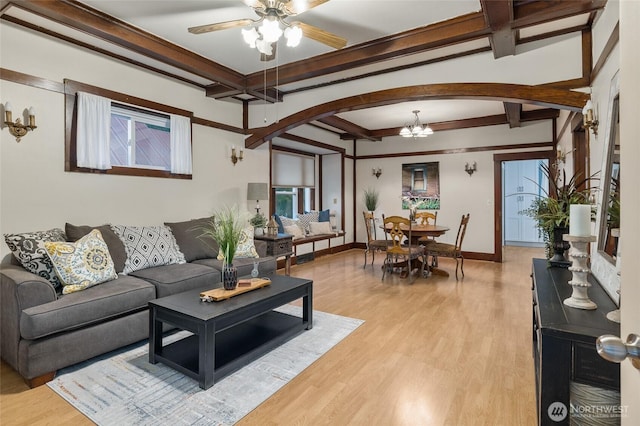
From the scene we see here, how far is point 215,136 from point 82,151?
1.86m

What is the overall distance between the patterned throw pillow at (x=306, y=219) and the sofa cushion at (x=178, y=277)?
3534mm

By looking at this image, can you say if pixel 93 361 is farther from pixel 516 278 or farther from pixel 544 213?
pixel 516 278

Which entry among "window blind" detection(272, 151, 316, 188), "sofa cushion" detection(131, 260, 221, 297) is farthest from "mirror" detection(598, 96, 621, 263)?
"window blind" detection(272, 151, 316, 188)

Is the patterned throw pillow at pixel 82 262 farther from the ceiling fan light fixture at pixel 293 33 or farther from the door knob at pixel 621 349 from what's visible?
the door knob at pixel 621 349

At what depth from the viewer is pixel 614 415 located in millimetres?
1311

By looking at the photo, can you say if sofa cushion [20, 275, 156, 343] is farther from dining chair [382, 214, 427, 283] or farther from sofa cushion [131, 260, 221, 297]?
dining chair [382, 214, 427, 283]

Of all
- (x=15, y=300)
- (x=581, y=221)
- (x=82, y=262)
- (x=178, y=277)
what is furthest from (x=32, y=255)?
(x=581, y=221)

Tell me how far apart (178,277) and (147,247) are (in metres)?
0.65

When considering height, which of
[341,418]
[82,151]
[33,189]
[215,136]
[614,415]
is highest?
[215,136]

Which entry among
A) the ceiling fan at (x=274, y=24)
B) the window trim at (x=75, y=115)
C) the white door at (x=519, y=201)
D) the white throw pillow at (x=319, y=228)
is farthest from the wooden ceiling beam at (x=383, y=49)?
the white door at (x=519, y=201)

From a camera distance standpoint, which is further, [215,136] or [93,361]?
[215,136]

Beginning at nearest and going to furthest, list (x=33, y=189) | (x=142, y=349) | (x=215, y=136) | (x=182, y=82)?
(x=142, y=349)
(x=33, y=189)
(x=182, y=82)
(x=215, y=136)

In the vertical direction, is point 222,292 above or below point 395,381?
above

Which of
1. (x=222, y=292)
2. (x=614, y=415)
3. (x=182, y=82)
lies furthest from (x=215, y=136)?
(x=614, y=415)
